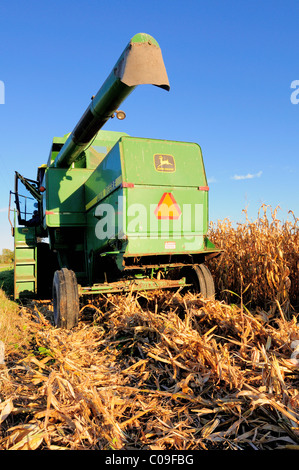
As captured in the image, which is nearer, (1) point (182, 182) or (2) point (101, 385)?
(2) point (101, 385)

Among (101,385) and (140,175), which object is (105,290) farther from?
(101,385)

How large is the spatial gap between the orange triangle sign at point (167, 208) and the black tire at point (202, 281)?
93 centimetres

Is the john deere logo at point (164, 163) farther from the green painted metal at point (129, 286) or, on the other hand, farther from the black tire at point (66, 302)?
the black tire at point (66, 302)

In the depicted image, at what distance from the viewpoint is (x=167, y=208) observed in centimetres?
430

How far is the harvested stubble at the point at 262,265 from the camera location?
430 centimetres

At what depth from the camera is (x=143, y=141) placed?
14.1 ft

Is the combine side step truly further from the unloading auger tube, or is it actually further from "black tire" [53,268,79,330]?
the unloading auger tube

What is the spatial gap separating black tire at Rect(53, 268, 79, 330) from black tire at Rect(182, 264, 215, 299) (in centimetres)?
165

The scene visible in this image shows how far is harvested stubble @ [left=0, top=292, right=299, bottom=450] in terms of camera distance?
1.98 m

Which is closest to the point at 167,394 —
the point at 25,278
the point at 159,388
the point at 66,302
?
the point at 159,388

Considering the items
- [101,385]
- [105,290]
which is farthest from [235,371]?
[105,290]

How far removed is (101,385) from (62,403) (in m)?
0.48

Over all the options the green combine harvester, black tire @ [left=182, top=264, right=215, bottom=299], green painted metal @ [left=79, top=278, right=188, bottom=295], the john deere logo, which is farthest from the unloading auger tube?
black tire @ [left=182, top=264, right=215, bottom=299]

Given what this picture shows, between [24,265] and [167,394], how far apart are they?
5.08m
